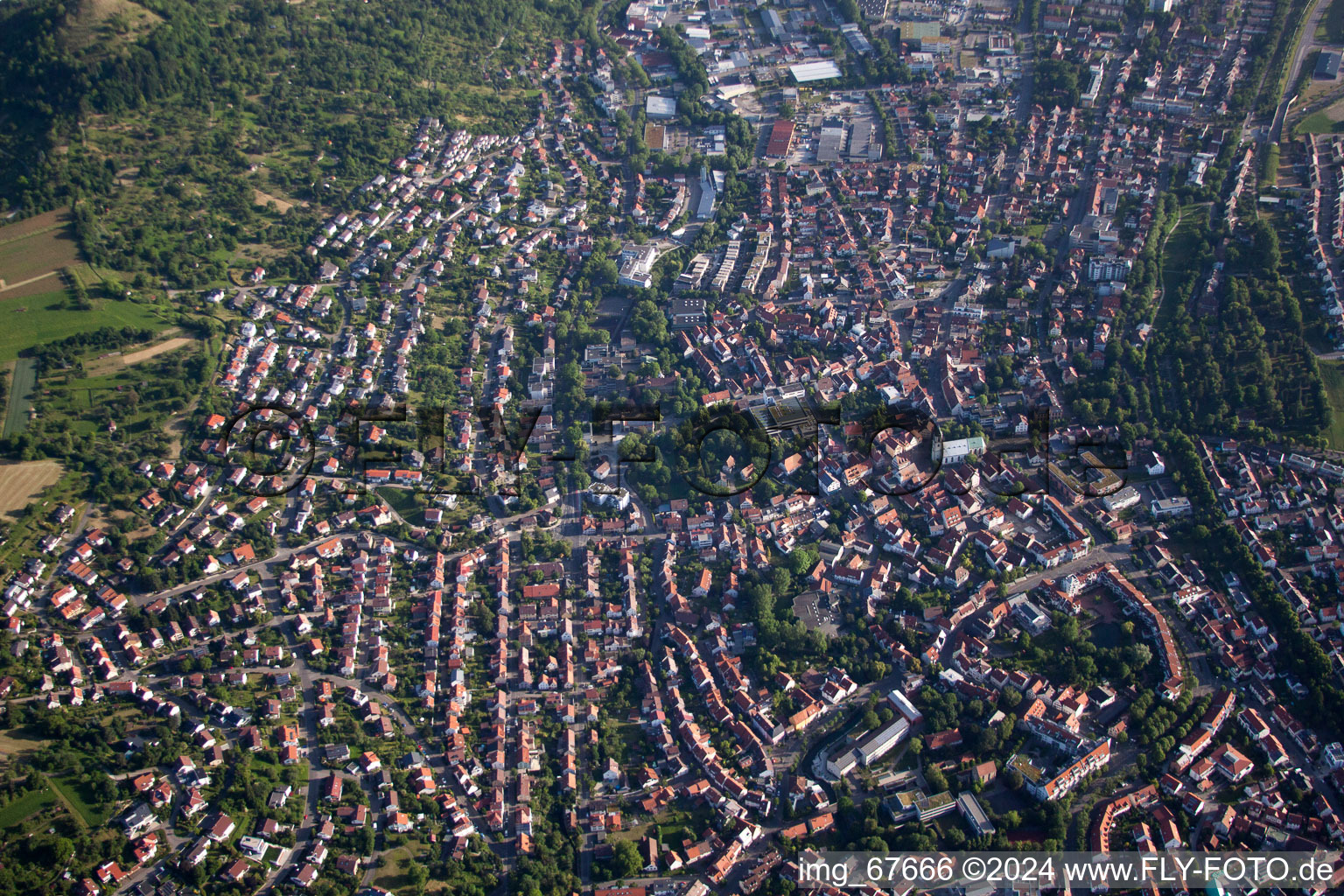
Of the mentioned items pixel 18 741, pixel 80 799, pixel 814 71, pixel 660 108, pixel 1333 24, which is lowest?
pixel 80 799

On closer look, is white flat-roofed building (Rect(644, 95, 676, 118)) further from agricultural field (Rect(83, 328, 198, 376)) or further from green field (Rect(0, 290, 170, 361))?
green field (Rect(0, 290, 170, 361))

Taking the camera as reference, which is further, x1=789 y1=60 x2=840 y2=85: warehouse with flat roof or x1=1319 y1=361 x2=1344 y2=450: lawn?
x1=789 y1=60 x2=840 y2=85: warehouse with flat roof

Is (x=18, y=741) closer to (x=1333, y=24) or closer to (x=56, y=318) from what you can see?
(x=56, y=318)

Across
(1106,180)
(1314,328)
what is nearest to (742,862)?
(1314,328)

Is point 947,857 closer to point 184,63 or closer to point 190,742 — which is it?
point 190,742

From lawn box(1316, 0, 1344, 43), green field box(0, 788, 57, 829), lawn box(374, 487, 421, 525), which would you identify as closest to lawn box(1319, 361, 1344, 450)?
lawn box(1316, 0, 1344, 43)

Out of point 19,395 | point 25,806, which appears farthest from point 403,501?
point 19,395
